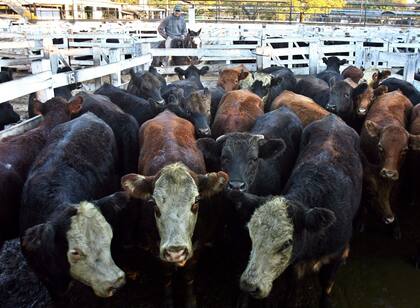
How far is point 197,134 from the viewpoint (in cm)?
556

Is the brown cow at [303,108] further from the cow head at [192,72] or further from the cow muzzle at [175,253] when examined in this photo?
the cow muzzle at [175,253]

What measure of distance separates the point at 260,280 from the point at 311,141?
7.23 feet

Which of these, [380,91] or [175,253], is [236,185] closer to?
[175,253]

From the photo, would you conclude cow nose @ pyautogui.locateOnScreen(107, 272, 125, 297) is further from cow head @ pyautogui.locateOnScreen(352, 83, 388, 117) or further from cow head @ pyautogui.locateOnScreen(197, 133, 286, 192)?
cow head @ pyautogui.locateOnScreen(352, 83, 388, 117)

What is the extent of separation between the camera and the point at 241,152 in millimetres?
4551

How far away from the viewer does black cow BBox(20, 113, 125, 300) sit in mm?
3318

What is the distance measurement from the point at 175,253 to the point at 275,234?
0.78m

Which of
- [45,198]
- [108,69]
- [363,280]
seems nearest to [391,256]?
[363,280]

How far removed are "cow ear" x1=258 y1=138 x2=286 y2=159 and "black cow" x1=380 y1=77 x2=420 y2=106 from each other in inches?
144

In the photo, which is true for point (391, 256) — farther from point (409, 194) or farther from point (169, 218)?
point (169, 218)

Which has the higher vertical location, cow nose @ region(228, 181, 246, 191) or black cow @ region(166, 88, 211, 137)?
black cow @ region(166, 88, 211, 137)

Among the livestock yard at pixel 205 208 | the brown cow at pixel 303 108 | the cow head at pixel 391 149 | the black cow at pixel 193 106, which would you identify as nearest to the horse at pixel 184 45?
the black cow at pixel 193 106

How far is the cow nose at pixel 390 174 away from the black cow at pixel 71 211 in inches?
115

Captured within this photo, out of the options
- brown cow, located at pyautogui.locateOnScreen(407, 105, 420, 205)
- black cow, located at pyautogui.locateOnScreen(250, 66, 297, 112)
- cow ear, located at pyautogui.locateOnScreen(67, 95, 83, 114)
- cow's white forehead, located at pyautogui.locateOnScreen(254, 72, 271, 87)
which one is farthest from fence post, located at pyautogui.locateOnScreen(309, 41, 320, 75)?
cow ear, located at pyautogui.locateOnScreen(67, 95, 83, 114)
